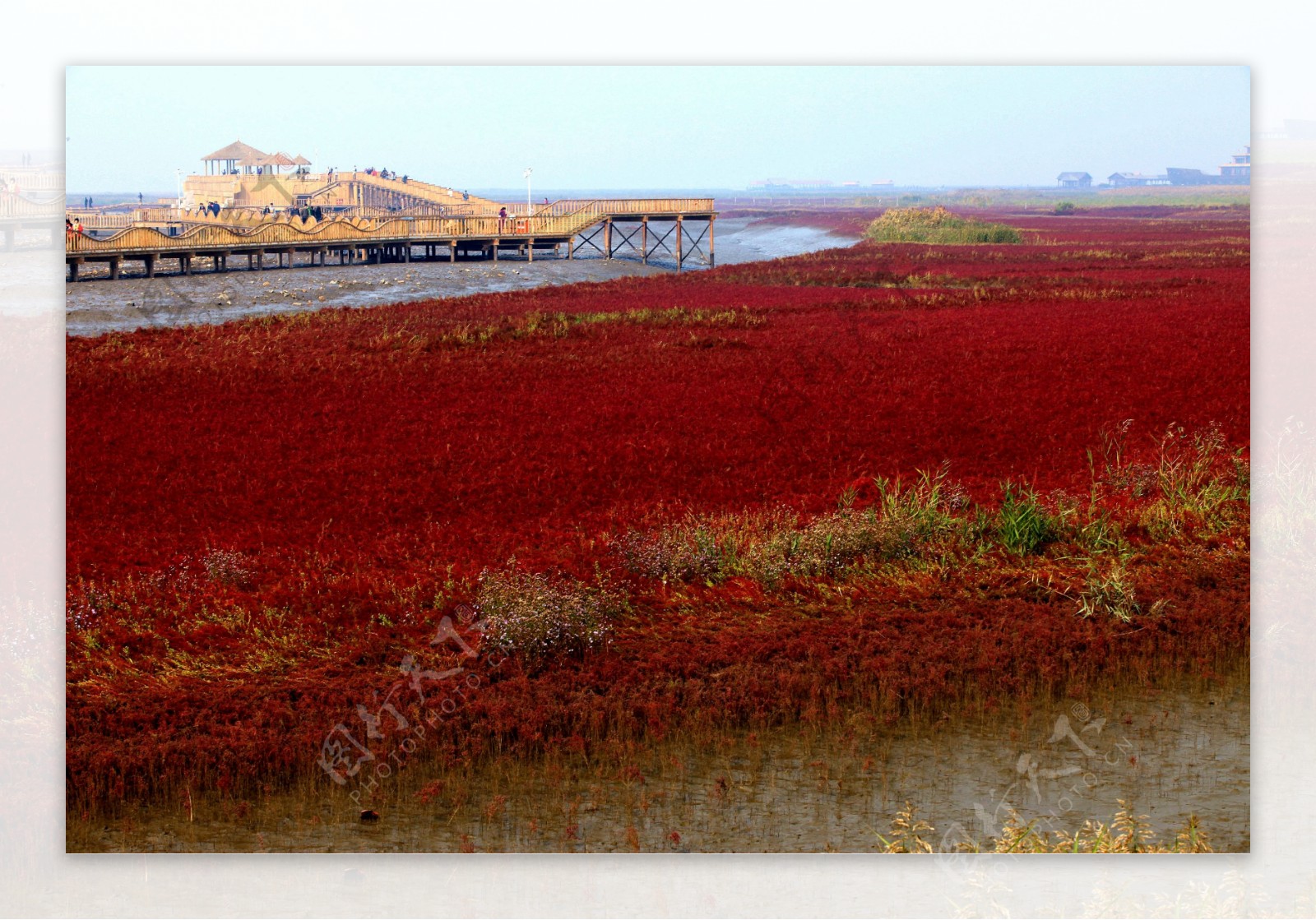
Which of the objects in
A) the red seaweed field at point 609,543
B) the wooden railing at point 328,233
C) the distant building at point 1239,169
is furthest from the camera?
the wooden railing at point 328,233

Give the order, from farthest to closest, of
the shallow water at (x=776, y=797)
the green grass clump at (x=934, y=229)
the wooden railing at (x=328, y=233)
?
the green grass clump at (x=934, y=229)
the wooden railing at (x=328, y=233)
the shallow water at (x=776, y=797)

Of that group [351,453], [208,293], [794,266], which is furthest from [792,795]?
[794,266]

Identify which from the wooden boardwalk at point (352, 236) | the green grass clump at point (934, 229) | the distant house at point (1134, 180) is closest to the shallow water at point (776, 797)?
the distant house at point (1134, 180)

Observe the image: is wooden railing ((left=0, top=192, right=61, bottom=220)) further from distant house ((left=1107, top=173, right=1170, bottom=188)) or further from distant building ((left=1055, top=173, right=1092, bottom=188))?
distant house ((left=1107, top=173, right=1170, bottom=188))

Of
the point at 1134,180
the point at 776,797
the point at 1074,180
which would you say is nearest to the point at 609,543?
the point at 776,797

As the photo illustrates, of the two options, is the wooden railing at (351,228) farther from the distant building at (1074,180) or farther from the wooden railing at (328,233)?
the distant building at (1074,180)

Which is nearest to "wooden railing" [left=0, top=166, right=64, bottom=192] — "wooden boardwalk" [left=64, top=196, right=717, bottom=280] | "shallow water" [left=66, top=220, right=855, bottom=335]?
"shallow water" [left=66, top=220, right=855, bottom=335]
